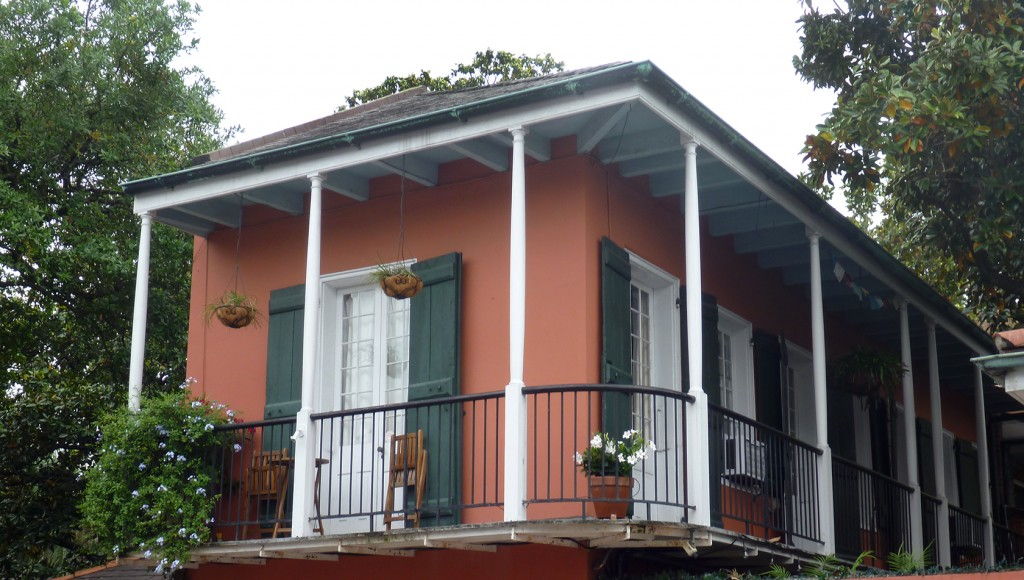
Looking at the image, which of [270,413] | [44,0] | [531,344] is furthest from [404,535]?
[44,0]

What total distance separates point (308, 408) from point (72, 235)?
846cm

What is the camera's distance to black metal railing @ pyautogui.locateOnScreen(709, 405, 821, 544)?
11.1 m

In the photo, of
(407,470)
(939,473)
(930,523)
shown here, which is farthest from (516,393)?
(930,523)

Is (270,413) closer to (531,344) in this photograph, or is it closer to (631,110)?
(531,344)

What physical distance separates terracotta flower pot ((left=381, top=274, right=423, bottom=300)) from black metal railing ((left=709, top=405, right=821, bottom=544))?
257 centimetres

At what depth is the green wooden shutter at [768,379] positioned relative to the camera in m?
13.4

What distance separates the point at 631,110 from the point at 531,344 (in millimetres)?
2035

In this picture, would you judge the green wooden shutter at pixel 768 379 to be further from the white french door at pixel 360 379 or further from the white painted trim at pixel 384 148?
the white painted trim at pixel 384 148

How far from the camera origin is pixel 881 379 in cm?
1414

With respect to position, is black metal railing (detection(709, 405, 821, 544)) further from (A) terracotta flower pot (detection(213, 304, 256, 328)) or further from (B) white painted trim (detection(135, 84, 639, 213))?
(A) terracotta flower pot (detection(213, 304, 256, 328))

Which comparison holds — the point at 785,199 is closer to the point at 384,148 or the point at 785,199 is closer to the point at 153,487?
the point at 384,148

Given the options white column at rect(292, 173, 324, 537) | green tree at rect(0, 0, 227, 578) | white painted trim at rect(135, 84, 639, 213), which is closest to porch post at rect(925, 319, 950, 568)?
white painted trim at rect(135, 84, 639, 213)

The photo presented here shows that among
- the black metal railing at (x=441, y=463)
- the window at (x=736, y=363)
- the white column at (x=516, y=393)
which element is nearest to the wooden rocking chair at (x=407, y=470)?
the black metal railing at (x=441, y=463)

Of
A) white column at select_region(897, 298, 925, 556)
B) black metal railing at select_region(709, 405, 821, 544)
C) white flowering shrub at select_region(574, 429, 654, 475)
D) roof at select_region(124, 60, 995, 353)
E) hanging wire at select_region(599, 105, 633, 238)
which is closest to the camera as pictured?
white flowering shrub at select_region(574, 429, 654, 475)
